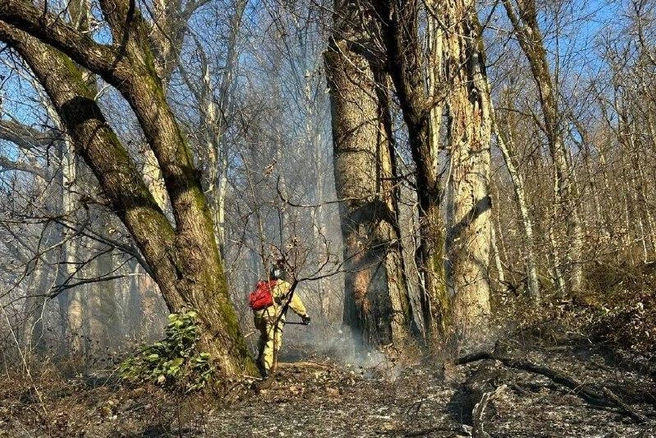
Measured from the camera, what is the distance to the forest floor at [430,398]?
475 centimetres

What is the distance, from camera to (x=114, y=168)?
635 centimetres

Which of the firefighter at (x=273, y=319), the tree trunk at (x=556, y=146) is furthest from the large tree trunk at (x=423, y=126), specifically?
the tree trunk at (x=556, y=146)

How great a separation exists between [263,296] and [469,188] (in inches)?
107

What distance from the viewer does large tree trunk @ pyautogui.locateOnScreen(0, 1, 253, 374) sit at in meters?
6.26

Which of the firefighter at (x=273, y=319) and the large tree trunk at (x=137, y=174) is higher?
the large tree trunk at (x=137, y=174)

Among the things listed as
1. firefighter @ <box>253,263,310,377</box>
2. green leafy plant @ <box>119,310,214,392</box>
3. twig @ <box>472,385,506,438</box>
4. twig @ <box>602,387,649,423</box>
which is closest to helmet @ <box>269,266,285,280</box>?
firefighter @ <box>253,263,310,377</box>

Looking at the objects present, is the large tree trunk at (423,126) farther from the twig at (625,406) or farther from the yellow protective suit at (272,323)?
the twig at (625,406)

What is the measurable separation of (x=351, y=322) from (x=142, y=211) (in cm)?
300

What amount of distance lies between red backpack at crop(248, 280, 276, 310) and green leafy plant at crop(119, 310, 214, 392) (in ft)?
3.48

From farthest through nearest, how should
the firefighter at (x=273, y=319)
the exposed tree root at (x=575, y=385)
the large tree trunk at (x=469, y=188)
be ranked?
the large tree trunk at (x=469, y=188) → the firefighter at (x=273, y=319) → the exposed tree root at (x=575, y=385)

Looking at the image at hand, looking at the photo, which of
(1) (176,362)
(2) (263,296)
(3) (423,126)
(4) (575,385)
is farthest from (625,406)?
(2) (263,296)

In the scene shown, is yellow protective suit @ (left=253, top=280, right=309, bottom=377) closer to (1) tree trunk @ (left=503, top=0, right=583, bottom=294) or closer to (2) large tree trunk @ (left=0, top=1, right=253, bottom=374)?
(2) large tree trunk @ (left=0, top=1, right=253, bottom=374)

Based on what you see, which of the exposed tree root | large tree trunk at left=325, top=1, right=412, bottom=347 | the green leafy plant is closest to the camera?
the exposed tree root

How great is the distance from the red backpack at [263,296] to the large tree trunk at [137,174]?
1.71ft
